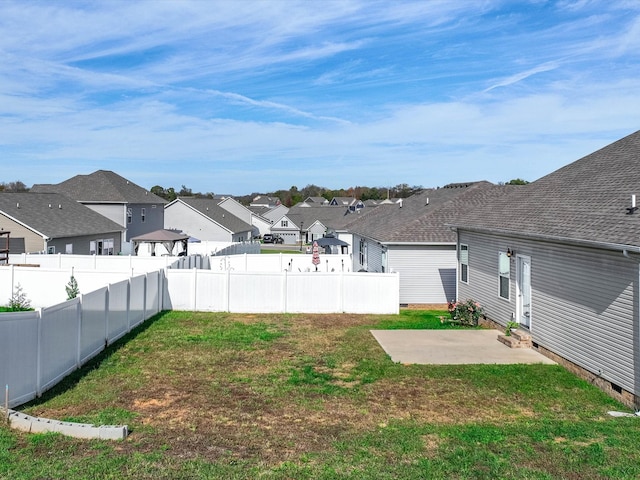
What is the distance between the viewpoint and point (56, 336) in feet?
30.6

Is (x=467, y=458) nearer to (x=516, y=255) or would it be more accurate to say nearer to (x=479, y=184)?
(x=516, y=255)

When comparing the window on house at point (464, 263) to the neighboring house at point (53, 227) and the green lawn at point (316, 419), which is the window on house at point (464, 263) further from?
the neighboring house at point (53, 227)

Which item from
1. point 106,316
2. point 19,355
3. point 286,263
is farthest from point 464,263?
point 286,263

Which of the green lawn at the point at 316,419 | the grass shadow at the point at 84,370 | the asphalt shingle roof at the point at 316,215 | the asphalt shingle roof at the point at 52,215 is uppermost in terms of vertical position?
the asphalt shingle roof at the point at 316,215

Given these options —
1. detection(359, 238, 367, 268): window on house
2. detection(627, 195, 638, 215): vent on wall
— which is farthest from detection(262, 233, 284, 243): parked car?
detection(627, 195, 638, 215): vent on wall

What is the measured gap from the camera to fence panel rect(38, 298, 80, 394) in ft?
29.0

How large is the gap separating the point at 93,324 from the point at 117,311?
1821 millimetres

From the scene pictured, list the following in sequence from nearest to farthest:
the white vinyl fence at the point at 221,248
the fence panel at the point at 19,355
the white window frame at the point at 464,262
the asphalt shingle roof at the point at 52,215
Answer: the fence panel at the point at 19,355 < the white window frame at the point at 464,262 < the asphalt shingle roof at the point at 52,215 < the white vinyl fence at the point at 221,248

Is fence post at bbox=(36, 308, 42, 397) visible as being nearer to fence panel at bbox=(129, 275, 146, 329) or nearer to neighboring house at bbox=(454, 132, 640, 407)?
fence panel at bbox=(129, 275, 146, 329)

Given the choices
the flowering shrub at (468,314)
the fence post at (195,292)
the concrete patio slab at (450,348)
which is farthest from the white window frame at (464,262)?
the fence post at (195,292)

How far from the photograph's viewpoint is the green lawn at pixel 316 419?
6129 millimetres

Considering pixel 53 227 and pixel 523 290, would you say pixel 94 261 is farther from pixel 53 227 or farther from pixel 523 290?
pixel 523 290

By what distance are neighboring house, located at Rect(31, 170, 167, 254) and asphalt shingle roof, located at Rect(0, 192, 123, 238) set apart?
4240 mm

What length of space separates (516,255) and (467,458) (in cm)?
869
